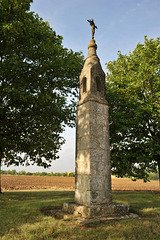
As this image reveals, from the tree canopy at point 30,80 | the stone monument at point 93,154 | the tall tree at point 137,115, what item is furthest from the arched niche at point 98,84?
the tall tree at point 137,115

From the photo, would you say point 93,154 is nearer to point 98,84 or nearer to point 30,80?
point 98,84

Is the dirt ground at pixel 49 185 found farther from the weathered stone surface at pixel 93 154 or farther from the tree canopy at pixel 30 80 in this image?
the weathered stone surface at pixel 93 154

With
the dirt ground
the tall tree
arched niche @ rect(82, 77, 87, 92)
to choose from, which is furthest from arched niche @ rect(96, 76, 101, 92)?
the dirt ground

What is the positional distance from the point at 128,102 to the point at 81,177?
9.91 m

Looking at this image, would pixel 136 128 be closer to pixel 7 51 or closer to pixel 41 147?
pixel 41 147

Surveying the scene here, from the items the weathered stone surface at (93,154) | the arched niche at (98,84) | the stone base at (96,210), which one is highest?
the arched niche at (98,84)

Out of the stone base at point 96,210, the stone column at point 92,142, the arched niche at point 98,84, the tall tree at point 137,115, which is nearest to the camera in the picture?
the stone base at point 96,210

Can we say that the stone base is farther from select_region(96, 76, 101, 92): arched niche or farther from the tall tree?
the tall tree

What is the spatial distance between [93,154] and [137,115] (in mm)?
8117

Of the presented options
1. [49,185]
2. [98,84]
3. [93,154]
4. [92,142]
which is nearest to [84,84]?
[98,84]

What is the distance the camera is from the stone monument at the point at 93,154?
26.2 feet

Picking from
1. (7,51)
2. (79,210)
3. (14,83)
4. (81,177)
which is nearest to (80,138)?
(81,177)

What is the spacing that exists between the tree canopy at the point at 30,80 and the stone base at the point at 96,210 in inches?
241

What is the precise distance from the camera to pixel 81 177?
861 centimetres
